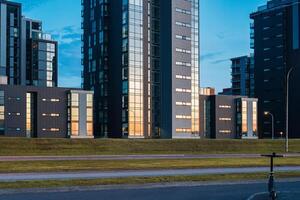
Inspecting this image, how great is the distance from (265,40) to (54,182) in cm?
14297

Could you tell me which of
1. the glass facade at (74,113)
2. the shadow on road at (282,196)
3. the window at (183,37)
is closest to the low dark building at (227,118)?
the window at (183,37)

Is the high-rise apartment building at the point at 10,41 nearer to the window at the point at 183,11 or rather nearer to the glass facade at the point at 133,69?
the glass facade at the point at 133,69

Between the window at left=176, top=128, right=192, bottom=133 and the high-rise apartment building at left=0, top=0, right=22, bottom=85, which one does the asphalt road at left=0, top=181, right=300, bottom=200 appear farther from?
the high-rise apartment building at left=0, top=0, right=22, bottom=85

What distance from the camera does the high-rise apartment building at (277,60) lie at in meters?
147

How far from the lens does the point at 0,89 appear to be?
357 feet

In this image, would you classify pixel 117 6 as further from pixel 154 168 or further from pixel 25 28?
pixel 154 168

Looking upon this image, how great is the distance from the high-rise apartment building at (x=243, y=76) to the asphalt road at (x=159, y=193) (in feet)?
498

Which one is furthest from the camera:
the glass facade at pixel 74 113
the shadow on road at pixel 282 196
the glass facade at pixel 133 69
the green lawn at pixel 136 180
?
the glass facade at pixel 133 69

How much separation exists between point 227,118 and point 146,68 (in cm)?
3109

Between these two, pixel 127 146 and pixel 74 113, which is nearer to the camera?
pixel 127 146

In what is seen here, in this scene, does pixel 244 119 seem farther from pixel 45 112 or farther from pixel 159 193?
pixel 159 193

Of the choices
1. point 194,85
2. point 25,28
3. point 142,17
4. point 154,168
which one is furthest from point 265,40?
point 154,168

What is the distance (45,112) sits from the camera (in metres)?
114

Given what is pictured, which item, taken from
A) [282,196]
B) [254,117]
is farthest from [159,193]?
[254,117]
